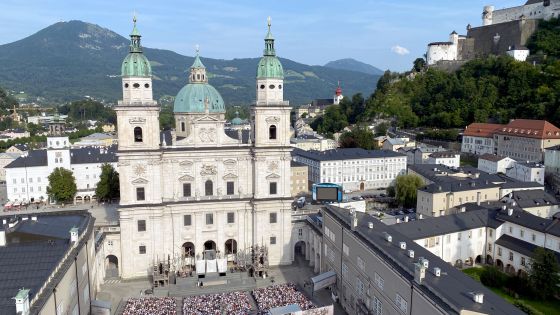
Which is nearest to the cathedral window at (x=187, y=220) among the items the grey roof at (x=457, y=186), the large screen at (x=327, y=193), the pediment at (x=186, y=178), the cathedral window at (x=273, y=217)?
the pediment at (x=186, y=178)

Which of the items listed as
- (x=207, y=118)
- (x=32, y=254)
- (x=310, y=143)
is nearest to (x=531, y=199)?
(x=207, y=118)

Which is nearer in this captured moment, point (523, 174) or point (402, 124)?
point (523, 174)

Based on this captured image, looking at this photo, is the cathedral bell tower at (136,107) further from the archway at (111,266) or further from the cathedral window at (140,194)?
the archway at (111,266)

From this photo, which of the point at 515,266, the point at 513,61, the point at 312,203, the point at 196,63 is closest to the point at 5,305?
the point at 196,63

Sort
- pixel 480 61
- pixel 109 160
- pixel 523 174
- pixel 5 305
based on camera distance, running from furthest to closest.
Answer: pixel 480 61 < pixel 109 160 < pixel 523 174 < pixel 5 305

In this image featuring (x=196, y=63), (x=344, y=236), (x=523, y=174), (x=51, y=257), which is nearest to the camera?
(x=51, y=257)

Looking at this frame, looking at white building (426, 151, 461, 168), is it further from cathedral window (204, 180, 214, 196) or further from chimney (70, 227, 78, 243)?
chimney (70, 227, 78, 243)

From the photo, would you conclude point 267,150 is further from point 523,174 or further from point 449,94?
point 449,94
